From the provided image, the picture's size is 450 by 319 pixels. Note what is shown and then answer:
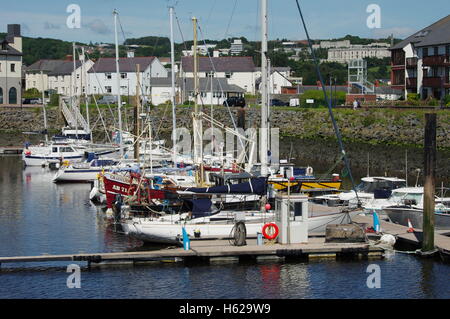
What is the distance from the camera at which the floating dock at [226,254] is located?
3522 cm

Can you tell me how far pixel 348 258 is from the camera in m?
37.0

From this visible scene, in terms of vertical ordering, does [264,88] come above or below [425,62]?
below

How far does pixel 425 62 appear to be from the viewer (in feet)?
318

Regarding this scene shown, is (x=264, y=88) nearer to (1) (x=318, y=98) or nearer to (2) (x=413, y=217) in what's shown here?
(2) (x=413, y=217)

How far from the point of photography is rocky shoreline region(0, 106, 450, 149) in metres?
81.0

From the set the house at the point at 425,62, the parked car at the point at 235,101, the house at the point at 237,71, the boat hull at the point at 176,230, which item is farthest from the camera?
the house at the point at 237,71

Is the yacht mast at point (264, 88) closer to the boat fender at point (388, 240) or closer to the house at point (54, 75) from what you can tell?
the boat fender at point (388, 240)

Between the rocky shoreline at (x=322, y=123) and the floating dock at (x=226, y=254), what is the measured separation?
1162 inches

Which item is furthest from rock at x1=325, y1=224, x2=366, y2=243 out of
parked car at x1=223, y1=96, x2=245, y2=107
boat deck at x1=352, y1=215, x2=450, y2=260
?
parked car at x1=223, y1=96, x2=245, y2=107

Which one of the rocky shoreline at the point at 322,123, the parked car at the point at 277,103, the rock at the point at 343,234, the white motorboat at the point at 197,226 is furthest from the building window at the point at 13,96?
the rock at the point at 343,234

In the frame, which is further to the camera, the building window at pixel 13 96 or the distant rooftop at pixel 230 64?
the distant rooftop at pixel 230 64

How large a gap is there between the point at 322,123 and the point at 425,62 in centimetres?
1504

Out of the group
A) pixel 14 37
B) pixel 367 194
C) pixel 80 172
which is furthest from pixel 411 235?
pixel 14 37
